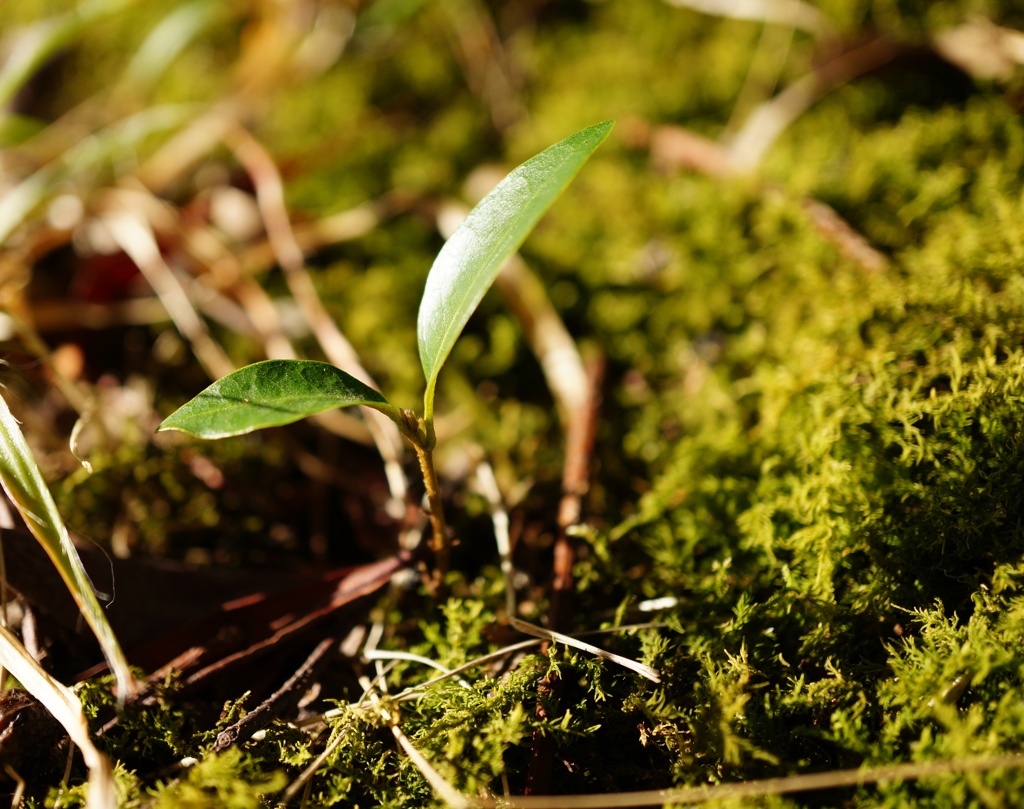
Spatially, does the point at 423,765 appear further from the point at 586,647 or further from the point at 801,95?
the point at 801,95

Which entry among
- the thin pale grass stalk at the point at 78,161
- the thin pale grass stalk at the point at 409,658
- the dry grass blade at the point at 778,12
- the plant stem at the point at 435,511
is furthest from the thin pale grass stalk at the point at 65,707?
the dry grass blade at the point at 778,12

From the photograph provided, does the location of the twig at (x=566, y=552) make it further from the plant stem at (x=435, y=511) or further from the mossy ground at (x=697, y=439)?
the plant stem at (x=435, y=511)

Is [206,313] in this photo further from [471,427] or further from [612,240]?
[612,240]

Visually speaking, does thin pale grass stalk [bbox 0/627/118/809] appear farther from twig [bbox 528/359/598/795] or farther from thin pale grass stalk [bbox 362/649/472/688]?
twig [bbox 528/359/598/795]

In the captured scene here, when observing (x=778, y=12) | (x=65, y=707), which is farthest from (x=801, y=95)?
(x=65, y=707)

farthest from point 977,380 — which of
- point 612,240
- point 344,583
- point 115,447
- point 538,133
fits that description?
point 115,447

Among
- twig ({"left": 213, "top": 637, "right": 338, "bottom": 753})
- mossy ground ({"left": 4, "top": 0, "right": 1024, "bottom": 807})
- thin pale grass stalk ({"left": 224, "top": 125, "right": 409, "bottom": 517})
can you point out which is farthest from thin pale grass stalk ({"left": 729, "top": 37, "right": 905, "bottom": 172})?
twig ({"left": 213, "top": 637, "right": 338, "bottom": 753})
